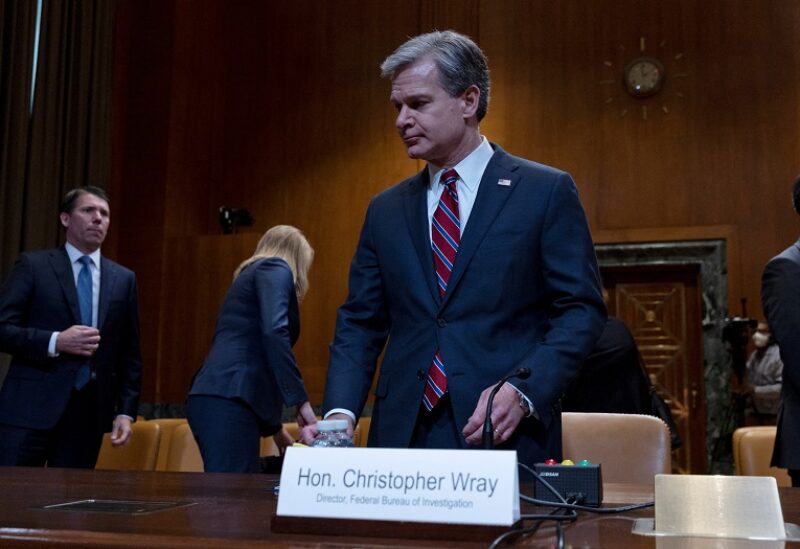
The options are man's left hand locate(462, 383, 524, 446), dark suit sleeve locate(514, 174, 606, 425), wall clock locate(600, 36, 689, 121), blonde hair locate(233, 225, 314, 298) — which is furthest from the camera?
wall clock locate(600, 36, 689, 121)

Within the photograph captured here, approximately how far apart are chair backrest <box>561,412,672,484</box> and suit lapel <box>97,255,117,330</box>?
2.29 m

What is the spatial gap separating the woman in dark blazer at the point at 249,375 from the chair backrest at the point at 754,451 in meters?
1.36

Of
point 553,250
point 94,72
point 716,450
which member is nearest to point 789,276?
point 553,250

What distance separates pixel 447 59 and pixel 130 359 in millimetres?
2454

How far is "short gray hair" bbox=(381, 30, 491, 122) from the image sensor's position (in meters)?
1.97

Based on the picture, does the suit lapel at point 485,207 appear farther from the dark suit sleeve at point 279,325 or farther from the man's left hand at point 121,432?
the man's left hand at point 121,432

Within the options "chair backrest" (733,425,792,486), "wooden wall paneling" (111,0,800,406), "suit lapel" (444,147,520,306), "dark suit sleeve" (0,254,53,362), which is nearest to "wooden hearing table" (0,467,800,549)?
"suit lapel" (444,147,520,306)

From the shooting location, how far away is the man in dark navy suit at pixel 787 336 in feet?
8.05

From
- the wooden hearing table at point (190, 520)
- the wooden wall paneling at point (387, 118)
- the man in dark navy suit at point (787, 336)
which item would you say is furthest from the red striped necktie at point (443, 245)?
the wooden wall paneling at point (387, 118)

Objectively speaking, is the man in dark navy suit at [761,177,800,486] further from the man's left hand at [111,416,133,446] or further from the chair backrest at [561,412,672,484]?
the man's left hand at [111,416,133,446]

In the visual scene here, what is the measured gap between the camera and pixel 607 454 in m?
2.17

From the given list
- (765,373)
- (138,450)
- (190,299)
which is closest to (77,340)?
(138,450)

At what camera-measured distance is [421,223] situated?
200 centimetres

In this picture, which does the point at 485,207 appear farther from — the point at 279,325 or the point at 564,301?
the point at 279,325
